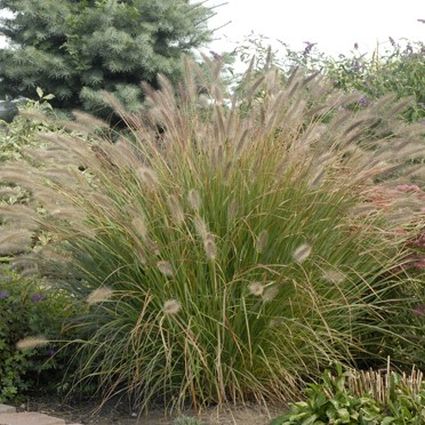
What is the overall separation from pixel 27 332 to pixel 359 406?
6.89 feet

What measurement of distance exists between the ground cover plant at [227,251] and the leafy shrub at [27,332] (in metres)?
0.22

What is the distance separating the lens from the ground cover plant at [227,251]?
444cm

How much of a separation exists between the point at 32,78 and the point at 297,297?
8.43m

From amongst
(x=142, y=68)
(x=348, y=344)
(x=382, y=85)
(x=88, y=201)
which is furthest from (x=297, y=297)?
(x=142, y=68)

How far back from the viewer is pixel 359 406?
401 centimetres

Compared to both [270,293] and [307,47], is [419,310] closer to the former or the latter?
[270,293]

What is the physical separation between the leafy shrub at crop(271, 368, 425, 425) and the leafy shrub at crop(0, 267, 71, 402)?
1.55 meters

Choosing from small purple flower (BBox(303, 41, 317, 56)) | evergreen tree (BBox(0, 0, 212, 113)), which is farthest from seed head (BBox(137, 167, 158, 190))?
evergreen tree (BBox(0, 0, 212, 113))

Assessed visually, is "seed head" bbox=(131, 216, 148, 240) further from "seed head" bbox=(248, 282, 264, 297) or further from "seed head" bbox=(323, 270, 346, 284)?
"seed head" bbox=(323, 270, 346, 284)

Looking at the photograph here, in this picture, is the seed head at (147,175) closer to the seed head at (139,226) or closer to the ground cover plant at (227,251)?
the ground cover plant at (227,251)

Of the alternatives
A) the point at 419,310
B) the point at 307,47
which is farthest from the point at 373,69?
the point at 419,310

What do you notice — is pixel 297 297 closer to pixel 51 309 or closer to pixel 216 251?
pixel 216 251

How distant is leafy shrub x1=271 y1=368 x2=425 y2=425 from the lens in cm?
391

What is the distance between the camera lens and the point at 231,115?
463 cm
